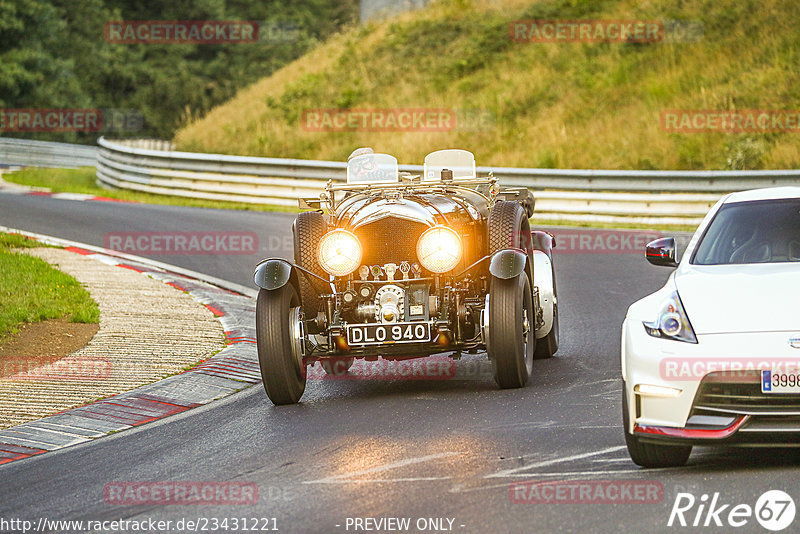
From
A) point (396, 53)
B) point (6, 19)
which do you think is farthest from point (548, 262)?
point (6, 19)

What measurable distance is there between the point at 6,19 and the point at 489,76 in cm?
2399

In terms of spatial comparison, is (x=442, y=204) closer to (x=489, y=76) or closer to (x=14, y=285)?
(x=14, y=285)

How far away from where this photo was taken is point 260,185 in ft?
81.7

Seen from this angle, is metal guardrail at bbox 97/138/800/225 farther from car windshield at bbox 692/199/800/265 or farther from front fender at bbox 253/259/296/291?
car windshield at bbox 692/199/800/265

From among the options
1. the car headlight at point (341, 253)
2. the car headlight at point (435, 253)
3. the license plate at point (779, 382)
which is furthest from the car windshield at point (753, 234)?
the car headlight at point (341, 253)

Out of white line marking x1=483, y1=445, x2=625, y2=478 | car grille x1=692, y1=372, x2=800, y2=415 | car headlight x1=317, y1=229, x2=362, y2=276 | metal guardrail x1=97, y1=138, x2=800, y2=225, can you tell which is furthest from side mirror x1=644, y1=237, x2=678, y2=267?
metal guardrail x1=97, y1=138, x2=800, y2=225

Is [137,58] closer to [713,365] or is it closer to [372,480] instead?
[372,480]

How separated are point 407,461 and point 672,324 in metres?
1.70

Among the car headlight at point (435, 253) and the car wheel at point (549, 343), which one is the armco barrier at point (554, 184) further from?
the car headlight at point (435, 253)

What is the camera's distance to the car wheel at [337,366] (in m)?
10.4

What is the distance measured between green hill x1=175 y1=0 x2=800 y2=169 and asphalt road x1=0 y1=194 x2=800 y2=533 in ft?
50.3

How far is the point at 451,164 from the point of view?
1099cm

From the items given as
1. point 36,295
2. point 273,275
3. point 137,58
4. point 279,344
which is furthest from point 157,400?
point 137,58

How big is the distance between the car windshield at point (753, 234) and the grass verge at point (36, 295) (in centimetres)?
686
